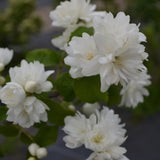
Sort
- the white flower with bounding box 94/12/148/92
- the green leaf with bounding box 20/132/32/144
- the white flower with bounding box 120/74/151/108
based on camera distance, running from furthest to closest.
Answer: the white flower with bounding box 120/74/151/108 < the green leaf with bounding box 20/132/32/144 < the white flower with bounding box 94/12/148/92

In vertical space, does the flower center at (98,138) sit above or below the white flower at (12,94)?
below

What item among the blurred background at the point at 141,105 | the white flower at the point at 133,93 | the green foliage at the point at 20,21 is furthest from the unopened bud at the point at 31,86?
the green foliage at the point at 20,21

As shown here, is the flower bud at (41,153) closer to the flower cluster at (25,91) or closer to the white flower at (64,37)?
the flower cluster at (25,91)

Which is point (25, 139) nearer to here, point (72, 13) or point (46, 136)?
point (46, 136)

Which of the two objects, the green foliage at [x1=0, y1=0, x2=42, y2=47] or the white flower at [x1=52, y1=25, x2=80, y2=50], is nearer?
the white flower at [x1=52, y1=25, x2=80, y2=50]

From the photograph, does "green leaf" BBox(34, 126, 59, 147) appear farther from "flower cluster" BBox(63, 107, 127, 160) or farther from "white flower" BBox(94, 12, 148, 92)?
"white flower" BBox(94, 12, 148, 92)

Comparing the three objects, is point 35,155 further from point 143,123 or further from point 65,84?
point 143,123

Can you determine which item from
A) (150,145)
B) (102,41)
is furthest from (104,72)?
(150,145)

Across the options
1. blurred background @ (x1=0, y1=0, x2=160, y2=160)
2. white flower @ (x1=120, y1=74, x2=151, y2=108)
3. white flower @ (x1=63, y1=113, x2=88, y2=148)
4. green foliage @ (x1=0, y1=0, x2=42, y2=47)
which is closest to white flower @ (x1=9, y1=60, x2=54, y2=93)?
white flower @ (x1=63, y1=113, x2=88, y2=148)
